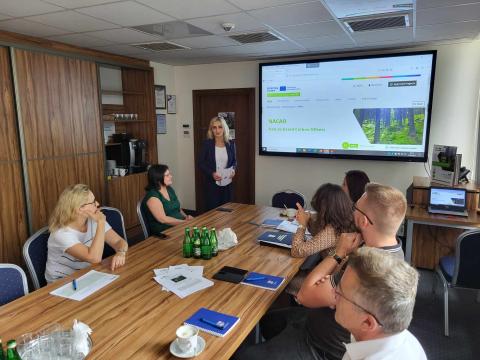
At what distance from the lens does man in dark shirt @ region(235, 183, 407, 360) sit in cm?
160

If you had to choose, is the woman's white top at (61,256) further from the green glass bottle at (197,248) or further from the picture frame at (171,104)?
the picture frame at (171,104)

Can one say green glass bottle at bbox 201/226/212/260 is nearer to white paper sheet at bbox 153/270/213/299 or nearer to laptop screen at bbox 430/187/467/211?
white paper sheet at bbox 153/270/213/299

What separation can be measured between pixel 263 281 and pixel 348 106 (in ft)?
11.4

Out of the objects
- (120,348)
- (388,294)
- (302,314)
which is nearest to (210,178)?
(302,314)

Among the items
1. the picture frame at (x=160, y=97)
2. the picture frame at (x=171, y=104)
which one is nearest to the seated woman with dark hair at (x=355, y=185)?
the picture frame at (x=160, y=97)

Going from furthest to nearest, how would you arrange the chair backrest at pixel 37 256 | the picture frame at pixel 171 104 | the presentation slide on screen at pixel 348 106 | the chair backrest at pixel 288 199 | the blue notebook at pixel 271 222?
the picture frame at pixel 171 104, the presentation slide on screen at pixel 348 106, the chair backrest at pixel 288 199, the blue notebook at pixel 271 222, the chair backrest at pixel 37 256

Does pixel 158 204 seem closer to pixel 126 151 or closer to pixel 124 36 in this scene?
pixel 124 36

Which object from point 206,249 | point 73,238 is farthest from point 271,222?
point 73,238

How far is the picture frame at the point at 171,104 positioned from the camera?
593 centimetres

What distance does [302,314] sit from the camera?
2059 mm

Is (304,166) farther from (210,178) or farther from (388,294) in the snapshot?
(388,294)

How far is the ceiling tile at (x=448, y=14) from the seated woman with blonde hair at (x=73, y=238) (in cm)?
304

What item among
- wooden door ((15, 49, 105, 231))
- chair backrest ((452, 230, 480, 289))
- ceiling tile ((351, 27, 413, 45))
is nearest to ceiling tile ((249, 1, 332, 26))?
ceiling tile ((351, 27, 413, 45))

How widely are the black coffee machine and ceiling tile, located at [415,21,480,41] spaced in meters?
3.89
